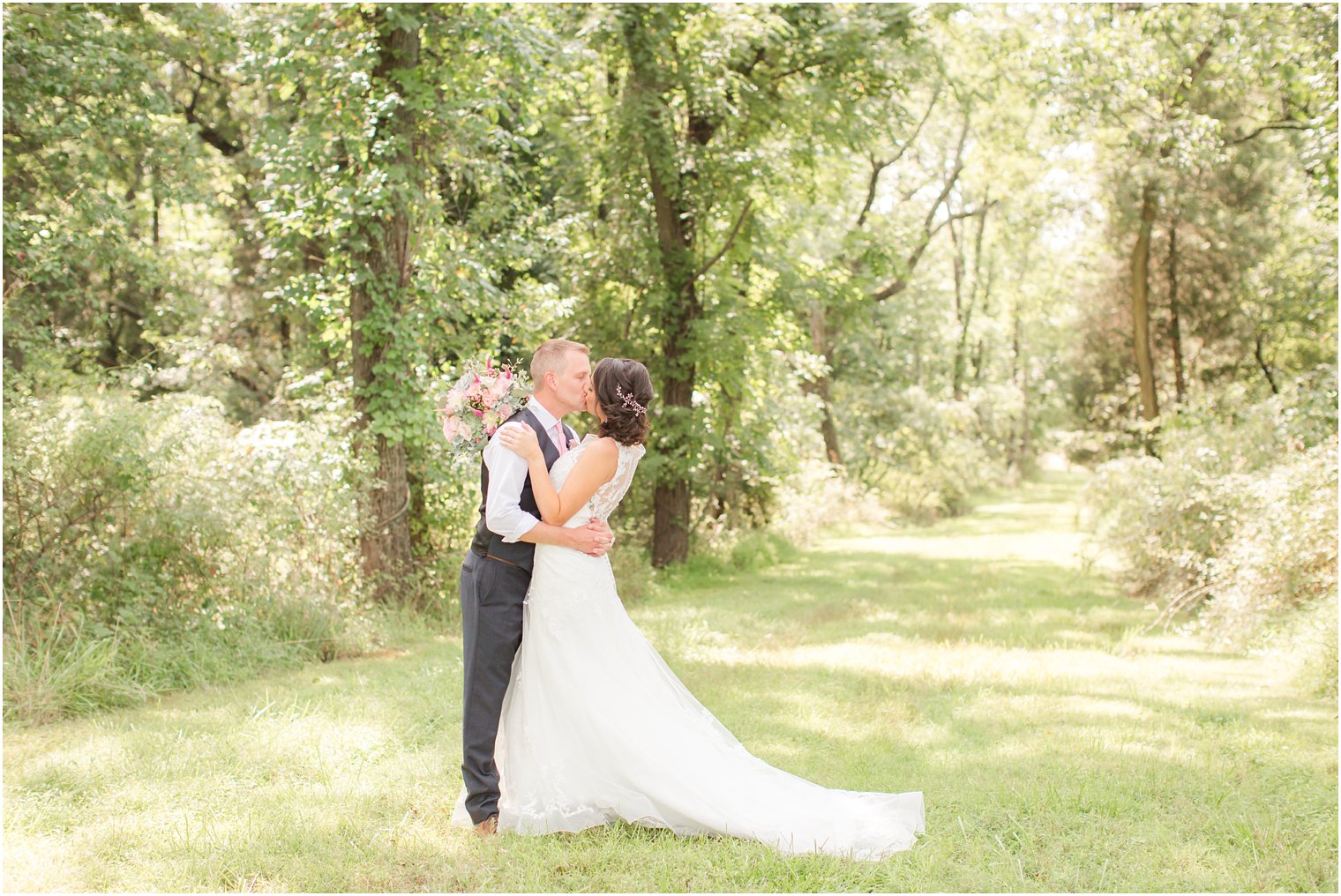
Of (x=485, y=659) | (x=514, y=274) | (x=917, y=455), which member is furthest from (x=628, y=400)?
(x=917, y=455)

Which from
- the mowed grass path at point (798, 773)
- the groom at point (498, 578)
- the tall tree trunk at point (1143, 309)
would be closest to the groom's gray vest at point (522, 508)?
the groom at point (498, 578)

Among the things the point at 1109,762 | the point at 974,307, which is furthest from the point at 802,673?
the point at 974,307

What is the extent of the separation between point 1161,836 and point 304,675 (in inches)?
229

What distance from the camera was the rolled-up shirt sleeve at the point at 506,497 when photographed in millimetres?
4488

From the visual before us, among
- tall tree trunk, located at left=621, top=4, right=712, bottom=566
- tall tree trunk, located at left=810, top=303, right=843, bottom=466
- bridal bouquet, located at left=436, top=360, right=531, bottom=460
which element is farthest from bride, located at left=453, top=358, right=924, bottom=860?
tall tree trunk, located at left=810, top=303, right=843, bottom=466

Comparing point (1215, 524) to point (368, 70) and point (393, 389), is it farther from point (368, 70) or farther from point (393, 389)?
point (368, 70)

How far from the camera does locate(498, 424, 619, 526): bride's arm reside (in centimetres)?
450

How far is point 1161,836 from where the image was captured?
15.4 ft

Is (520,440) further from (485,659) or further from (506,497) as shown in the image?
(485,659)

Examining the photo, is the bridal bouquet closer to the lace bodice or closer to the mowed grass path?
the lace bodice

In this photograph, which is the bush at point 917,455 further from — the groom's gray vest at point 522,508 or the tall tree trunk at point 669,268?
the groom's gray vest at point 522,508

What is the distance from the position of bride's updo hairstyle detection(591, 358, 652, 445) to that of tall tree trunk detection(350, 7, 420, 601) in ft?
17.8

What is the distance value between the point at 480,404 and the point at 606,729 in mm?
1587

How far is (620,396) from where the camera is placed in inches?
182
